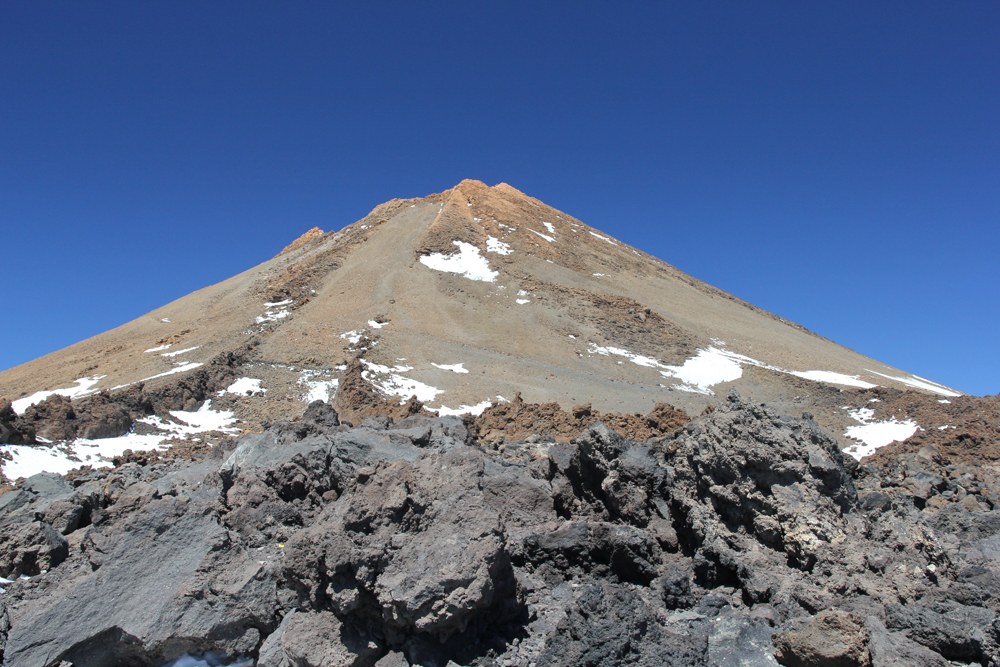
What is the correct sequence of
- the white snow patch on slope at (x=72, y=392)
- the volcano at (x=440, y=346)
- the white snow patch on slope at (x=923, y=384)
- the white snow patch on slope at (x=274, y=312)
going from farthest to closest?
the white snow patch on slope at (x=923, y=384) < the white snow patch on slope at (x=274, y=312) < the volcano at (x=440, y=346) < the white snow patch on slope at (x=72, y=392)

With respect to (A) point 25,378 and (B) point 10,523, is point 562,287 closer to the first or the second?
(A) point 25,378

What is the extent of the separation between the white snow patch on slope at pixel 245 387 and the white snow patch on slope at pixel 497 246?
89.8ft

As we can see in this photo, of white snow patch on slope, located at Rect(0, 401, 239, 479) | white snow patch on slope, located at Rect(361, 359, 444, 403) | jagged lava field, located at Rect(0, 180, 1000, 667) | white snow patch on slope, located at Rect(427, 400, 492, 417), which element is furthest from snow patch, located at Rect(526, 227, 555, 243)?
jagged lava field, located at Rect(0, 180, 1000, 667)

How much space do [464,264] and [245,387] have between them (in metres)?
24.5

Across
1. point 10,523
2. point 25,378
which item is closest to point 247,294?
point 25,378

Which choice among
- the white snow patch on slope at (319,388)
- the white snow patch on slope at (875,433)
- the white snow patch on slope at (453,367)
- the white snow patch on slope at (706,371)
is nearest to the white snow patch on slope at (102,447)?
the white snow patch on slope at (319,388)

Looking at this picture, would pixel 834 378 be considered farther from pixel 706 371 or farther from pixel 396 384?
pixel 396 384

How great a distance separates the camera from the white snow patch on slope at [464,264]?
156ft

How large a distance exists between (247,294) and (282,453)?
40930mm

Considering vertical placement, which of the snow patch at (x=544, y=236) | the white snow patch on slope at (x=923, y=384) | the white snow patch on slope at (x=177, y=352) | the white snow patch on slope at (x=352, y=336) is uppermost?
the snow patch at (x=544, y=236)

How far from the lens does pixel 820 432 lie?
258 inches

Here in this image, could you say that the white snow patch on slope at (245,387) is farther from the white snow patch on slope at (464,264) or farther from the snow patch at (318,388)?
the white snow patch on slope at (464,264)

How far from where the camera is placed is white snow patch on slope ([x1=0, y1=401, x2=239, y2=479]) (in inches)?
564

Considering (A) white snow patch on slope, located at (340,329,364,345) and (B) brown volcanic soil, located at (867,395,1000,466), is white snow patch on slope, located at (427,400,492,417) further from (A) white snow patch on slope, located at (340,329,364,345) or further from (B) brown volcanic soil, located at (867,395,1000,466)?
(B) brown volcanic soil, located at (867,395,1000,466)
